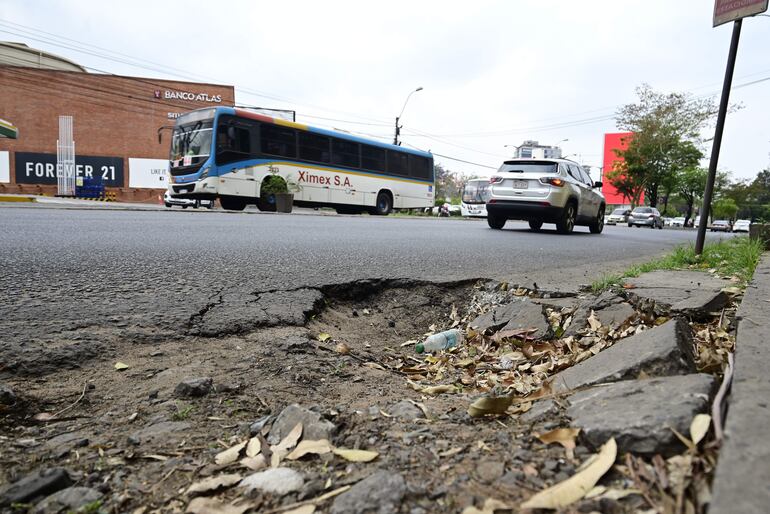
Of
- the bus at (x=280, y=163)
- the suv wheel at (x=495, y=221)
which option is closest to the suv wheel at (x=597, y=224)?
the suv wheel at (x=495, y=221)

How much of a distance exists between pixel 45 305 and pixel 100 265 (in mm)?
1115

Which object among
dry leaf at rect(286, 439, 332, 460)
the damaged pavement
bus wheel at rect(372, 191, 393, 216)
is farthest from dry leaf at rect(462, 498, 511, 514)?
bus wheel at rect(372, 191, 393, 216)

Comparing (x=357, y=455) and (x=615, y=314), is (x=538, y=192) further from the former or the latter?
(x=357, y=455)

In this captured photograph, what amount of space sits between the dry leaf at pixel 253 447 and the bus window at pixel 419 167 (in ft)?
70.9

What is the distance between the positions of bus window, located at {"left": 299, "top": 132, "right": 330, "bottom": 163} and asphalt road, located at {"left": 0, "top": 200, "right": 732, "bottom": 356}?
37.1ft

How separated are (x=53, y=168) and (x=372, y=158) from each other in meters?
23.2

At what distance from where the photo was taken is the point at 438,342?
2779mm

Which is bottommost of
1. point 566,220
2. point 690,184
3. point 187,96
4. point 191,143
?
point 566,220

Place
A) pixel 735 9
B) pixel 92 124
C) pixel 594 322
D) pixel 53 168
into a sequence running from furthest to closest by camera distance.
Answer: pixel 92 124 → pixel 53 168 → pixel 735 9 → pixel 594 322

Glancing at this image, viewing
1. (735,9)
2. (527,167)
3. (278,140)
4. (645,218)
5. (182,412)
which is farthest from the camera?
(645,218)

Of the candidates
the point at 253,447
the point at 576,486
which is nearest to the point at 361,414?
the point at 253,447

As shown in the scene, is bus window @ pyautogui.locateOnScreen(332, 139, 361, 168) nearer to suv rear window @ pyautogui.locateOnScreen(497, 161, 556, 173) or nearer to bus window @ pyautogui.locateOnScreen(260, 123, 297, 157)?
bus window @ pyautogui.locateOnScreen(260, 123, 297, 157)

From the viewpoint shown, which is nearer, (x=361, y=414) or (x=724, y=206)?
(x=361, y=414)

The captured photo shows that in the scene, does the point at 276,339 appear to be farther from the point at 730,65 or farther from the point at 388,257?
the point at 730,65
